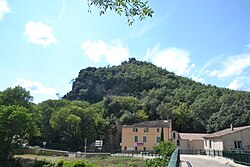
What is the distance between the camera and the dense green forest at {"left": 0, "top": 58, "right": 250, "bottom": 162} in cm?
3944

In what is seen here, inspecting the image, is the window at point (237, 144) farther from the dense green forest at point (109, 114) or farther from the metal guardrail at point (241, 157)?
the dense green forest at point (109, 114)

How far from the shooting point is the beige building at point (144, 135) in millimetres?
57906

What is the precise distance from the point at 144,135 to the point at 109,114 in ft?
76.3

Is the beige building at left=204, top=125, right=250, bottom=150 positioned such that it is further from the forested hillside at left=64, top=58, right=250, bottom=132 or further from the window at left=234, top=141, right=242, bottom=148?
the forested hillside at left=64, top=58, right=250, bottom=132

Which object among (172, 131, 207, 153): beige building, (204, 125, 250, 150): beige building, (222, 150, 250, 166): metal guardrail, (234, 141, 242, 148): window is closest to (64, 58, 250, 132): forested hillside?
(172, 131, 207, 153): beige building

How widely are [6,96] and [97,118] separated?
83.3ft

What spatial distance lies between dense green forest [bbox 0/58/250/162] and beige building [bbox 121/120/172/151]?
8.53m

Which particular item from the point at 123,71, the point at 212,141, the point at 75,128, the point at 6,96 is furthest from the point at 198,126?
the point at 123,71

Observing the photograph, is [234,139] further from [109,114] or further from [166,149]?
[109,114]

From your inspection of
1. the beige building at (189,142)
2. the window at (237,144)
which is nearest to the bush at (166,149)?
the window at (237,144)

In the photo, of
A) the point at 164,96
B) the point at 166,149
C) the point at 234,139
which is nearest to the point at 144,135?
the point at 234,139

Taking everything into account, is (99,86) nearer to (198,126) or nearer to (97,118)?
(97,118)

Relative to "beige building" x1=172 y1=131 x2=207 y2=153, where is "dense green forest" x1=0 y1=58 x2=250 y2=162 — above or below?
above

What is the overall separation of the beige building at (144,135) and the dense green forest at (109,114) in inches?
336
